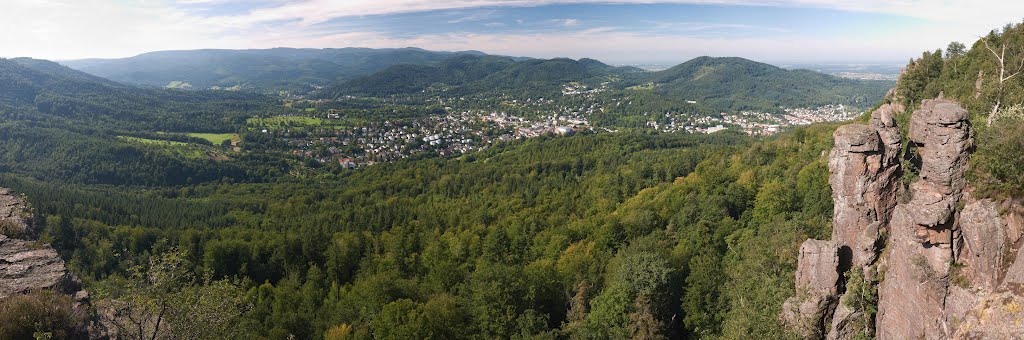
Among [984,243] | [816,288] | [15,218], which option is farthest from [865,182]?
[15,218]

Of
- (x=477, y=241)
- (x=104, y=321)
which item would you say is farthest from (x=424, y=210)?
(x=104, y=321)

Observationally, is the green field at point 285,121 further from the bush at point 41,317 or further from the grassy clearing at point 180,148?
Result: the bush at point 41,317

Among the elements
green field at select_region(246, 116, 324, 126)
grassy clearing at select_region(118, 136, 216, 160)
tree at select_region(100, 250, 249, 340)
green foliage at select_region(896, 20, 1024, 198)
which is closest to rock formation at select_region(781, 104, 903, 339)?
green foliage at select_region(896, 20, 1024, 198)

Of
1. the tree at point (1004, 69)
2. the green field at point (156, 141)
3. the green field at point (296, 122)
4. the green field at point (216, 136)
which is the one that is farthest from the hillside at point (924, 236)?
the green field at point (216, 136)

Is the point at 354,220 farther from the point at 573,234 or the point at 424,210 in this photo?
the point at 573,234

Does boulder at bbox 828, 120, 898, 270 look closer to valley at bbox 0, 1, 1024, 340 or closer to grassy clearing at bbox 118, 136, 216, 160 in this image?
valley at bbox 0, 1, 1024, 340

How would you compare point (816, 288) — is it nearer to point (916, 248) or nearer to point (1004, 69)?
point (916, 248)
